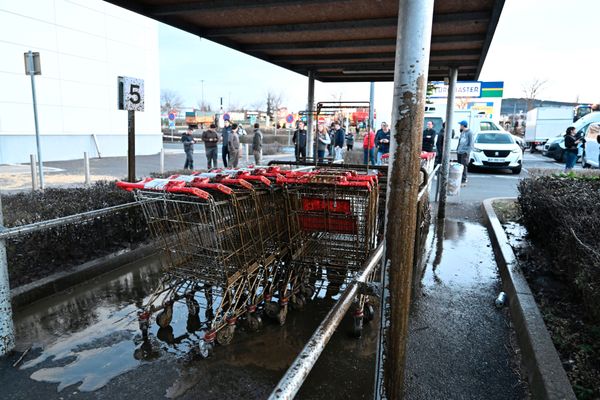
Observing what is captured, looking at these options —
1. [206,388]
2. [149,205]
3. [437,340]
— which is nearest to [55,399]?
[206,388]

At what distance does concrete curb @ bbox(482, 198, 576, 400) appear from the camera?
270 centimetres

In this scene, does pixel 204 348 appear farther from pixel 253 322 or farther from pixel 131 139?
pixel 131 139

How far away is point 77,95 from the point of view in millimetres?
18391

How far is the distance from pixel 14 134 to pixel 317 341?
59.6ft

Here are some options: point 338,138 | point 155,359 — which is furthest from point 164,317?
point 338,138

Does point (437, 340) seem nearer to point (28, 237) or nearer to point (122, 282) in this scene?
point (122, 282)

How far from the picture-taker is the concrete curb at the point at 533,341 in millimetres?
2695

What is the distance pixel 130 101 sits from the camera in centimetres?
543

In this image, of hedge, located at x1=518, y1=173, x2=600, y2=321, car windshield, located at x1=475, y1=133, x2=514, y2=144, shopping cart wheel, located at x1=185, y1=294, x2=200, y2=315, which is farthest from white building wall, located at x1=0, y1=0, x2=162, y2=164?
hedge, located at x1=518, y1=173, x2=600, y2=321

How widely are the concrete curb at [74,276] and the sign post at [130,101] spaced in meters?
1.05

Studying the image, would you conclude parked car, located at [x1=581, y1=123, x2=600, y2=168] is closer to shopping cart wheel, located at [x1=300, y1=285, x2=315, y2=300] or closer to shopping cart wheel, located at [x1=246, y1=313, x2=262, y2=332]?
shopping cart wheel, located at [x1=300, y1=285, x2=315, y2=300]

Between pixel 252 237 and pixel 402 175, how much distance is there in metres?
2.06

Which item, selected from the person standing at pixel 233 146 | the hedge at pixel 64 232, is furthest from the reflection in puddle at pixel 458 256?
the person standing at pixel 233 146

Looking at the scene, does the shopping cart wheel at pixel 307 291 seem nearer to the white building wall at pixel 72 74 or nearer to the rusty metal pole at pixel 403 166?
the rusty metal pole at pixel 403 166
